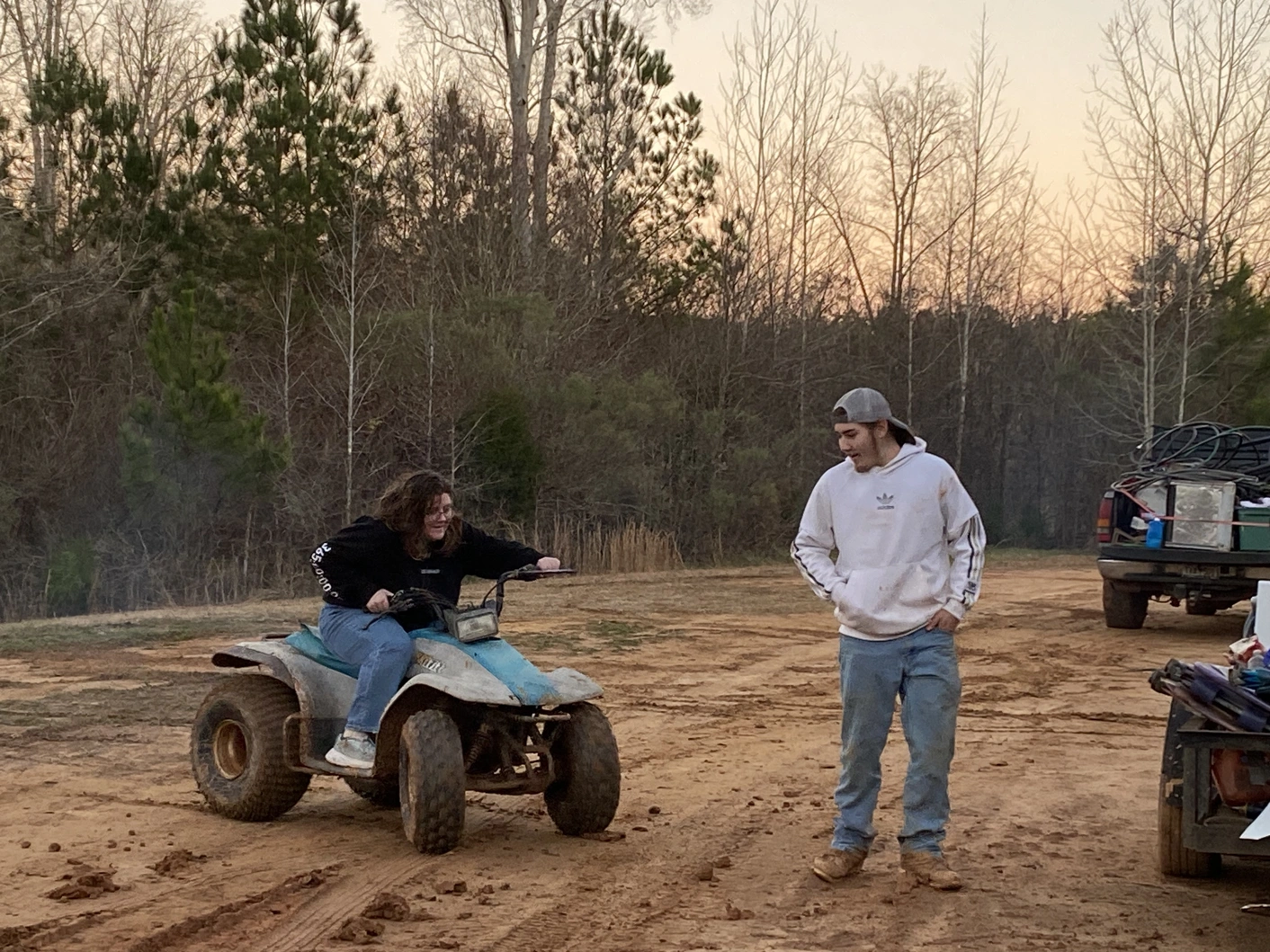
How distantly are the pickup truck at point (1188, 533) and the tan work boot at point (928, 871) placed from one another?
10.2 m

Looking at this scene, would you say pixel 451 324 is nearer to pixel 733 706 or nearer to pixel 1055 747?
pixel 733 706

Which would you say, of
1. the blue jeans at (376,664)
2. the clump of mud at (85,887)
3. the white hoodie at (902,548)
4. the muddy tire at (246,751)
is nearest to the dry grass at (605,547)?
the muddy tire at (246,751)

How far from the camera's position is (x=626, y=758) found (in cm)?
940

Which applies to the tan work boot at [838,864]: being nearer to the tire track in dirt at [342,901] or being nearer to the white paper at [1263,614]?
the tire track in dirt at [342,901]

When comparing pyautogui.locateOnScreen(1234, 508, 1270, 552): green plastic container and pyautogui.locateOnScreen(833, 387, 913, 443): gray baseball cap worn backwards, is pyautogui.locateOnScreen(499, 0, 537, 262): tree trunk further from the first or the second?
pyautogui.locateOnScreen(833, 387, 913, 443): gray baseball cap worn backwards

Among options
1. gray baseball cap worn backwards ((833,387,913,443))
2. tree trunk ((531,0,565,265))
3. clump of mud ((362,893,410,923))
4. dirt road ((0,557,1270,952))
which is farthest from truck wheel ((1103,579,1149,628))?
tree trunk ((531,0,565,265))

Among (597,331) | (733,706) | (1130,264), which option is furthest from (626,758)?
(1130,264)

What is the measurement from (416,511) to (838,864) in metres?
2.53

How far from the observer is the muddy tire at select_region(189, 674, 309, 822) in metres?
7.54

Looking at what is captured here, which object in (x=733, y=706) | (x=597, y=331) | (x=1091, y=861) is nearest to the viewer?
(x=1091, y=861)

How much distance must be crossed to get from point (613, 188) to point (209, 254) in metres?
9.66

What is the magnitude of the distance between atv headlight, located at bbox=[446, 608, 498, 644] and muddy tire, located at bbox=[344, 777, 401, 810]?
0.89 meters

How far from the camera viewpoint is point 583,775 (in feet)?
23.3

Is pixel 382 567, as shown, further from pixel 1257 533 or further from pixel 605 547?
pixel 605 547
